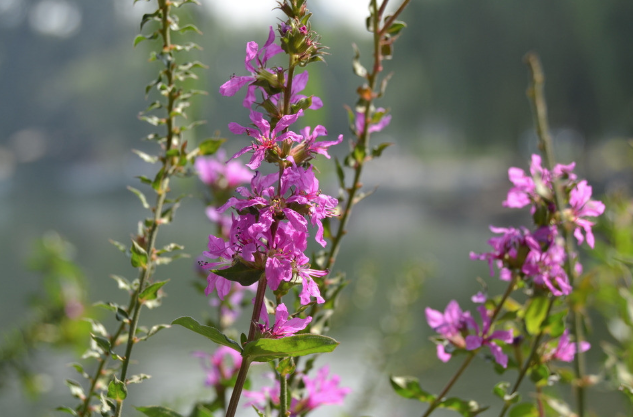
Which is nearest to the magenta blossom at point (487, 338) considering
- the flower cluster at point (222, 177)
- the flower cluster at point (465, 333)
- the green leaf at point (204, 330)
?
the flower cluster at point (465, 333)

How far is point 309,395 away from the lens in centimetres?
58

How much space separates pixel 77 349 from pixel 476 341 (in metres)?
0.82

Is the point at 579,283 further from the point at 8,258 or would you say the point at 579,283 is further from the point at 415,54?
the point at 415,54

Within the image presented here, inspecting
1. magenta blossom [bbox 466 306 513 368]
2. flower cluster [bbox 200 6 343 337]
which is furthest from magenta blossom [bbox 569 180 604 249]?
flower cluster [bbox 200 6 343 337]

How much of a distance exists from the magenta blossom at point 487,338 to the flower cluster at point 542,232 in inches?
1.9

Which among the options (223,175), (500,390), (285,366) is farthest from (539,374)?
(223,175)

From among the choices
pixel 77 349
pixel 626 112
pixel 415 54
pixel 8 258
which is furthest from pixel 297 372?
pixel 415 54

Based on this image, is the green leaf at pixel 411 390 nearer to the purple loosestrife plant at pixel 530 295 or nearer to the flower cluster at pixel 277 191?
the purple loosestrife plant at pixel 530 295

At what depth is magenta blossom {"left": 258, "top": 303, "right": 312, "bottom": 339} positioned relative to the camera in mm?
402

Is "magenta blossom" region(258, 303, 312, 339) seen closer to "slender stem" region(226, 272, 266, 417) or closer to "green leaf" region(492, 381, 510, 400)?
"slender stem" region(226, 272, 266, 417)

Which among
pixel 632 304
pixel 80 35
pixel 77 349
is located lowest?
pixel 77 349

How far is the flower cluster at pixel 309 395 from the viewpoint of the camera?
547mm

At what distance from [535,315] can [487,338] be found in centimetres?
4

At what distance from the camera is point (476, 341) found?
51 centimetres
